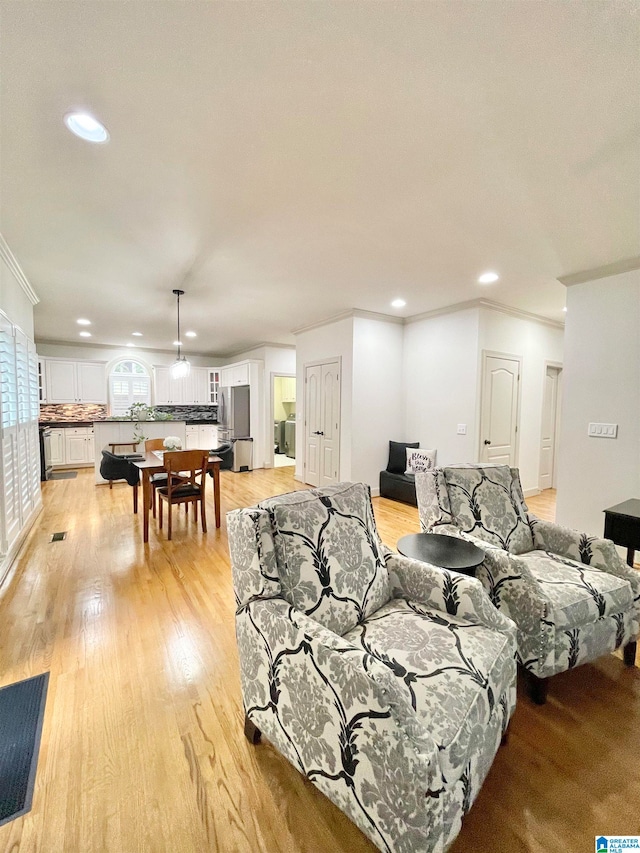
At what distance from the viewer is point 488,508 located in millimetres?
2094

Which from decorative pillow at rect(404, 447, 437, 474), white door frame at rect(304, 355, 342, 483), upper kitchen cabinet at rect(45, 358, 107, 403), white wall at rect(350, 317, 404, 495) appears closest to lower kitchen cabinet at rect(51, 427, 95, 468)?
upper kitchen cabinet at rect(45, 358, 107, 403)

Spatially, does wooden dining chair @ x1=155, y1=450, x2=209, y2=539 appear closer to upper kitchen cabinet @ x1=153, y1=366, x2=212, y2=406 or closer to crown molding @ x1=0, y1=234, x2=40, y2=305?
crown molding @ x1=0, y1=234, x2=40, y2=305

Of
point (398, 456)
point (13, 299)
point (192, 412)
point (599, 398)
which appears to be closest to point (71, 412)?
point (192, 412)

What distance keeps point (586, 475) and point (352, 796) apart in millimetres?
3511

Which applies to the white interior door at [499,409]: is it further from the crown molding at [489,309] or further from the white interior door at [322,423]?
the white interior door at [322,423]

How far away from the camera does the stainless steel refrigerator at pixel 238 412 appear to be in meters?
7.39

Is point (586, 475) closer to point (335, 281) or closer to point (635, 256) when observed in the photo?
point (635, 256)

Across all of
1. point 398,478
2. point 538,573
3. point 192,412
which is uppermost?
point 192,412

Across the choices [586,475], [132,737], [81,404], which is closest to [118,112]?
[132,737]

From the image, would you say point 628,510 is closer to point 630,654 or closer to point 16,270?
point 630,654

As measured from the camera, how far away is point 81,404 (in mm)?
7527

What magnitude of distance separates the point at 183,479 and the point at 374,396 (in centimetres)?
281

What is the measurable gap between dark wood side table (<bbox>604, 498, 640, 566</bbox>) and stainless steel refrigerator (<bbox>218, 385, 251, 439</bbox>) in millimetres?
6289
